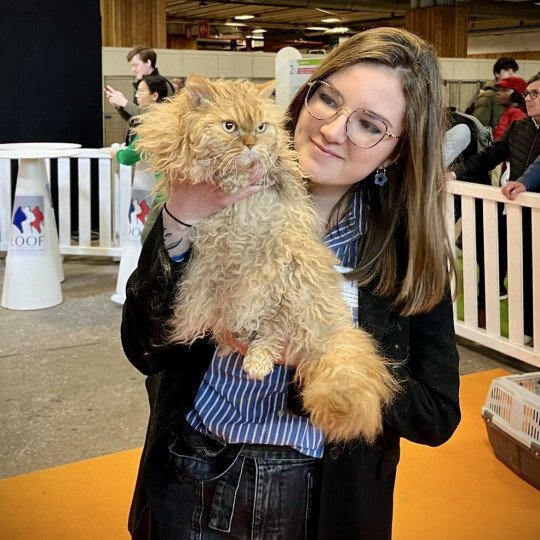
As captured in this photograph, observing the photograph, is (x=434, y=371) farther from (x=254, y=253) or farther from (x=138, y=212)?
(x=138, y=212)

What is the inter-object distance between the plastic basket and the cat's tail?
201cm

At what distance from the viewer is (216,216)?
120 centimetres

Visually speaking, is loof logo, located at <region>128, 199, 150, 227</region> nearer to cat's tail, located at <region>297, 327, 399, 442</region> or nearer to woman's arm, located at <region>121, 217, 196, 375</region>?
woman's arm, located at <region>121, 217, 196, 375</region>

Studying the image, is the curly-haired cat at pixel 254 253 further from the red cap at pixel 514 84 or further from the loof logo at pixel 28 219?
the red cap at pixel 514 84

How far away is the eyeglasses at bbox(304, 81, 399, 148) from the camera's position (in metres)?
1.29

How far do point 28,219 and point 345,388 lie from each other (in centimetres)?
486

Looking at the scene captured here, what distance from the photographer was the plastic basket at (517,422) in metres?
2.99

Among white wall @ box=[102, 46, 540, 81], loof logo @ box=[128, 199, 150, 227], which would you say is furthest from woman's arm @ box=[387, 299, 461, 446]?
white wall @ box=[102, 46, 540, 81]

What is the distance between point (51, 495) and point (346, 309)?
6.82 ft

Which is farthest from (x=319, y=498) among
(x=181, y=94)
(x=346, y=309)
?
(x=181, y=94)

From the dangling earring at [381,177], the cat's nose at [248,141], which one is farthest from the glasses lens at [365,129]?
the cat's nose at [248,141]

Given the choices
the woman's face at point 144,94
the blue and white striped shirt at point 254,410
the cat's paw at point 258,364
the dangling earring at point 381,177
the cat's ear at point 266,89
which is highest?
the woman's face at point 144,94

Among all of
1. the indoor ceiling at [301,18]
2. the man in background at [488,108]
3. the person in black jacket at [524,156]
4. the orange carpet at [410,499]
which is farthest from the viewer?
the indoor ceiling at [301,18]

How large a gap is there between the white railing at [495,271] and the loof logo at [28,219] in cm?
303
